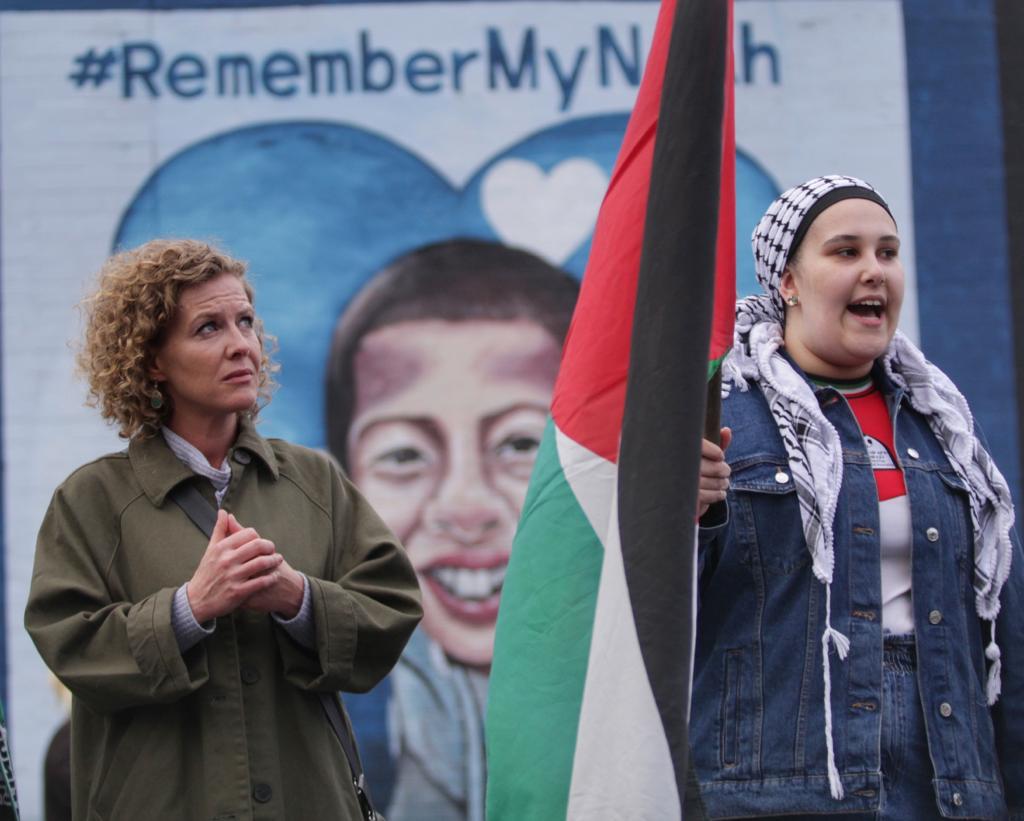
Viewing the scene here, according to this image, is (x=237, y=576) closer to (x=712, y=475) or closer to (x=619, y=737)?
(x=619, y=737)

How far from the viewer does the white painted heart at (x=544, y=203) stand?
6016mm

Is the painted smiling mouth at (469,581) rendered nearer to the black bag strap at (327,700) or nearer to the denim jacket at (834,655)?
the black bag strap at (327,700)

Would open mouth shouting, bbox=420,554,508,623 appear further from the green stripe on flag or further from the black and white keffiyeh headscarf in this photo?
the green stripe on flag

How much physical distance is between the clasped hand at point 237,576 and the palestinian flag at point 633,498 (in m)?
0.40

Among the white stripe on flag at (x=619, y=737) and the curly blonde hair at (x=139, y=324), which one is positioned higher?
the curly blonde hair at (x=139, y=324)

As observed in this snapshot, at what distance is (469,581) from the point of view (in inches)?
230

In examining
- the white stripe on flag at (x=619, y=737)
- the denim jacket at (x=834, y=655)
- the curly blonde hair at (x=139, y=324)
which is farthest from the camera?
the curly blonde hair at (x=139, y=324)

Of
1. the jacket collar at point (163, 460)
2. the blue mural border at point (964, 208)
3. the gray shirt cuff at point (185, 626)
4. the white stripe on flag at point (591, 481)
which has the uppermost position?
the blue mural border at point (964, 208)

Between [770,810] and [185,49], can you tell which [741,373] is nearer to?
[770,810]

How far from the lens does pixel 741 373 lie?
302cm

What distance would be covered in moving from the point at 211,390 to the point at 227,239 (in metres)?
3.11

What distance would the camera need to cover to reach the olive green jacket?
276cm

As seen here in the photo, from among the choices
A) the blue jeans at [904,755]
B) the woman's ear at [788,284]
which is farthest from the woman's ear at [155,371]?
the blue jeans at [904,755]

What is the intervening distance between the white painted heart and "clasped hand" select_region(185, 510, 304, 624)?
336 centimetres
